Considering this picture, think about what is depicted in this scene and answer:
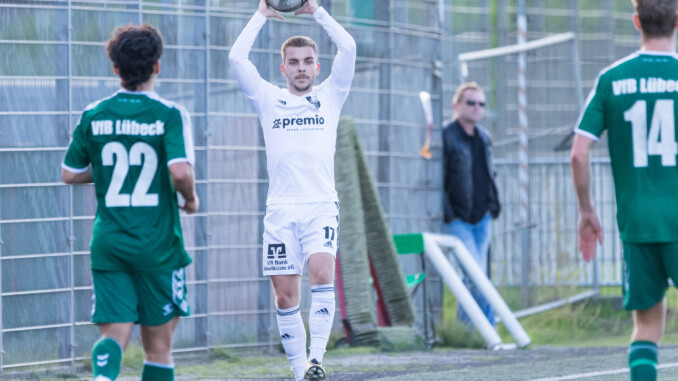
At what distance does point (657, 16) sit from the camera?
17.9 feet

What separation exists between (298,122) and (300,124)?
17 millimetres

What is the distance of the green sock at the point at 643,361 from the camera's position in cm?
541

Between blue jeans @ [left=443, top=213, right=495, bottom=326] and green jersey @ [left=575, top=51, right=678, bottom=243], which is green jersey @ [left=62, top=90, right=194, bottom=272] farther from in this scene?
blue jeans @ [left=443, top=213, right=495, bottom=326]

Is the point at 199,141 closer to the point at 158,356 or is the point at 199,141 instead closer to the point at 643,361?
the point at 158,356

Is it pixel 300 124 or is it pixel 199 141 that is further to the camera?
pixel 199 141

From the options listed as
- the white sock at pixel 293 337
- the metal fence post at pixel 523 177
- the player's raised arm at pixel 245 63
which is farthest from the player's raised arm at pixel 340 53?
the metal fence post at pixel 523 177

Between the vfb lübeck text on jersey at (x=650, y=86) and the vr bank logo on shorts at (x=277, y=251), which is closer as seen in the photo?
the vfb lübeck text on jersey at (x=650, y=86)

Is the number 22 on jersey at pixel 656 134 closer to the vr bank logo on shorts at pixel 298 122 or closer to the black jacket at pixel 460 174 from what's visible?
the vr bank logo on shorts at pixel 298 122

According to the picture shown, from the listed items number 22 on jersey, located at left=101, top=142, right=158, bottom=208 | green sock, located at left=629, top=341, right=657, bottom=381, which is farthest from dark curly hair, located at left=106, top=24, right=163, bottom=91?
green sock, located at left=629, top=341, right=657, bottom=381

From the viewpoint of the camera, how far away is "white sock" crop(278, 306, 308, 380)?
6988 millimetres

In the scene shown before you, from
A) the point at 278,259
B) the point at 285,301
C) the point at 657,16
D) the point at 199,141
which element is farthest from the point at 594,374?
the point at 199,141

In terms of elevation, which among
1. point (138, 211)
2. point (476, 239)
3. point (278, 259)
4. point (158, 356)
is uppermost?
point (138, 211)

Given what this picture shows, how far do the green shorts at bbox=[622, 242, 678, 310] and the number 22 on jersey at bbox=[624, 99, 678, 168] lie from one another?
36 centimetres

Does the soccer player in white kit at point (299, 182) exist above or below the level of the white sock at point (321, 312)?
above
